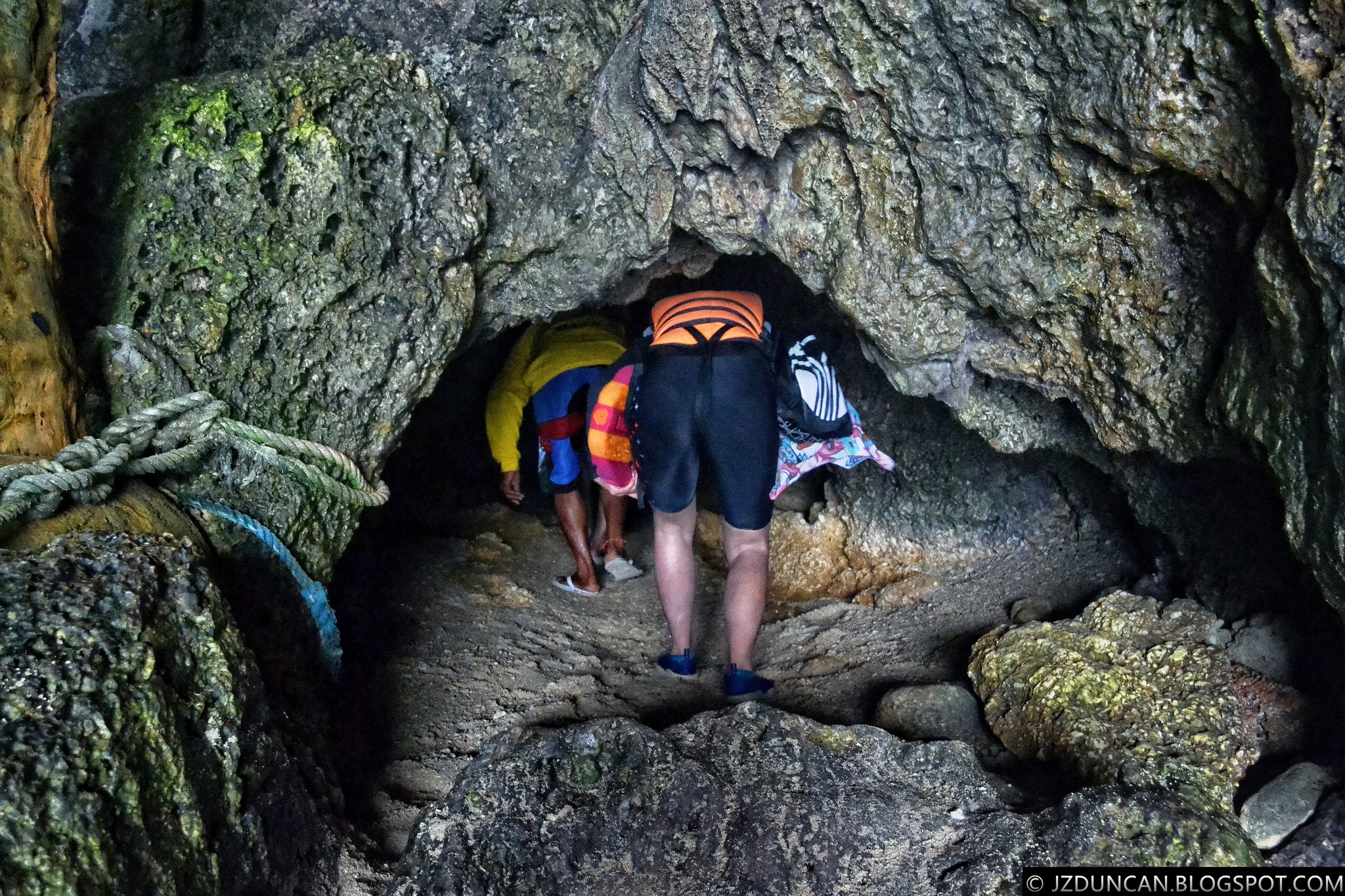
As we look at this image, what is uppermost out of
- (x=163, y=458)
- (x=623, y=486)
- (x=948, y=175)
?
(x=948, y=175)

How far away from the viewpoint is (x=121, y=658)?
1.54 metres

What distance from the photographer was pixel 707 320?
3057mm

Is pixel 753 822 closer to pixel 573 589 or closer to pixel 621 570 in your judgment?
pixel 573 589

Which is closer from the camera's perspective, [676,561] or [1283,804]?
[1283,804]

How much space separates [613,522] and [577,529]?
23cm

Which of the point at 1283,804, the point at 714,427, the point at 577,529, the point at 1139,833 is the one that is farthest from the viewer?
the point at 577,529

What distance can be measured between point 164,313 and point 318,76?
2.44 ft

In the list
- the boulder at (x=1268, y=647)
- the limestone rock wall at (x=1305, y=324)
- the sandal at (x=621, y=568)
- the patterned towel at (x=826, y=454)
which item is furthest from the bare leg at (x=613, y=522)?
the limestone rock wall at (x=1305, y=324)

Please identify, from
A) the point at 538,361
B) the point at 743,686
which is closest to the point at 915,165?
the point at 743,686

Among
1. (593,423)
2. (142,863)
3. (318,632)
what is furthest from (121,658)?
(593,423)

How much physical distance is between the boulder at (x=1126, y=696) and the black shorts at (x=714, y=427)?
89 cm

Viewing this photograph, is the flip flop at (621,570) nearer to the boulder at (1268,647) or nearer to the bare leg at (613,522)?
the bare leg at (613,522)

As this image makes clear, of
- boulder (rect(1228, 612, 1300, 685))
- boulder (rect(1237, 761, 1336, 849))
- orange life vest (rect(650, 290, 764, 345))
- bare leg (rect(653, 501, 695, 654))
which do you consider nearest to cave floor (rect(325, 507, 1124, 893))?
bare leg (rect(653, 501, 695, 654))

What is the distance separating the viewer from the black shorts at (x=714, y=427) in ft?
9.71
